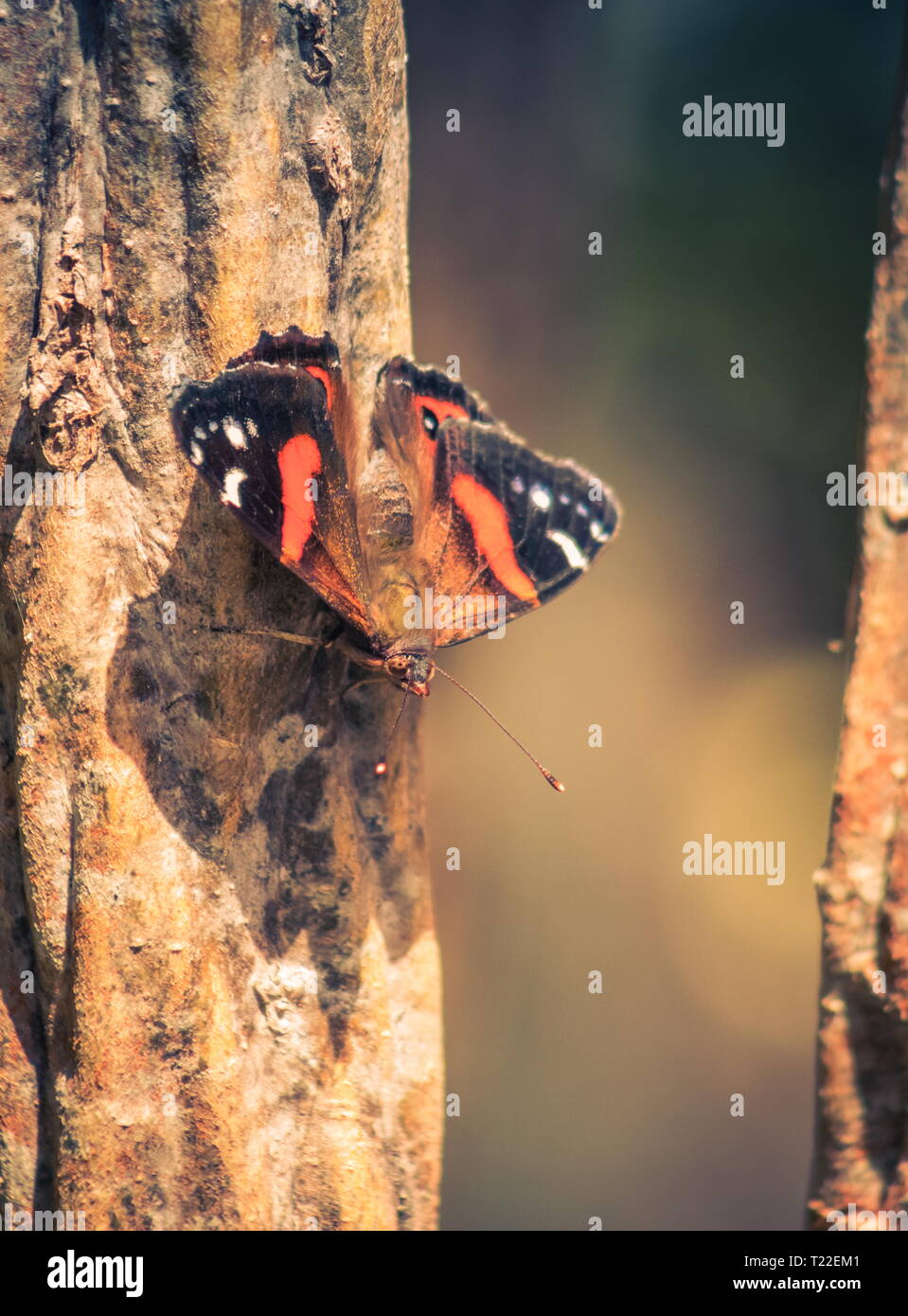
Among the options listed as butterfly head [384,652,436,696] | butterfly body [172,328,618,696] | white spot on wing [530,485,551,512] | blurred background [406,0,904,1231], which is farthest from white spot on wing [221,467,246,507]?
blurred background [406,0,904,1231]

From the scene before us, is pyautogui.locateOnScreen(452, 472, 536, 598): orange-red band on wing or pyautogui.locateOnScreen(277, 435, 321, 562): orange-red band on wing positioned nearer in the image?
pyautogui.locateOnScreen(277, 435, 321, 562): orange-red band on wing

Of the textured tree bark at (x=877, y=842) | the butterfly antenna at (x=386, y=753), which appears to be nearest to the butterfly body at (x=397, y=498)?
the butterfly antenna at (x=386, y=753)

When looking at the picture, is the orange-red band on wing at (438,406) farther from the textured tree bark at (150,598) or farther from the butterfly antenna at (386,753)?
the butterfly antenna at (386,753)

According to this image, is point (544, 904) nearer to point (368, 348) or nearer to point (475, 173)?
point (368, 348)

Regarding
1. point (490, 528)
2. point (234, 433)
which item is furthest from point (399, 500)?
point (234, 433)

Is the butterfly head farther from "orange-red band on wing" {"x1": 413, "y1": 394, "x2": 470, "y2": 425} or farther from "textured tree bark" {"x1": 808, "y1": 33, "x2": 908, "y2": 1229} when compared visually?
"textured tree bark" {"x1": 808, "y1": 33, "x2": 908, "y2": 1229}
